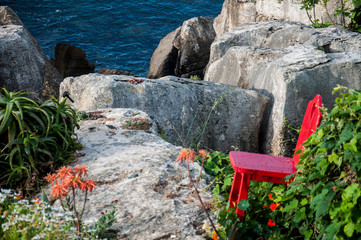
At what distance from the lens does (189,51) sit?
1432cm

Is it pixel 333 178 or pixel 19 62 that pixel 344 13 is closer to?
pixel 333 178

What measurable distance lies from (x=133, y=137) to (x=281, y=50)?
11.4 feet

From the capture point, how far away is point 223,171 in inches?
168

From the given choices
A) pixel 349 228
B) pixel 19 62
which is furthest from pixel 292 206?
pixel 19 62

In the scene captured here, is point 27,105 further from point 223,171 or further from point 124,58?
point 124,58

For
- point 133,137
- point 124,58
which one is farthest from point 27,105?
point 124,58

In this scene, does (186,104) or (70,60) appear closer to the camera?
(186,104)

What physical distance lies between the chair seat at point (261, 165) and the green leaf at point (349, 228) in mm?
790

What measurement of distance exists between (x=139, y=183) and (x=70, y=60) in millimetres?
12816

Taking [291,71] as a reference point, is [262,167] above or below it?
below

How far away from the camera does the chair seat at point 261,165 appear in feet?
10.2

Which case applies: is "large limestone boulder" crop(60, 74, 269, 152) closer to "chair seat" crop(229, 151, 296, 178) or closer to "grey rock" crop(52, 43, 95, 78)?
"chair seat" crop(229, 151, 296, 178)

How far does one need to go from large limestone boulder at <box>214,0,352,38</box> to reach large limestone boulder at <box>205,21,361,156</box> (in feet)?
5.99

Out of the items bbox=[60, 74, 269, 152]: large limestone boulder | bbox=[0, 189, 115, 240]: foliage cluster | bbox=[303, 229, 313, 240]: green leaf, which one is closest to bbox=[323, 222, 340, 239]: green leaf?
bbox=[303, 229, 313, 240]: green leaf
